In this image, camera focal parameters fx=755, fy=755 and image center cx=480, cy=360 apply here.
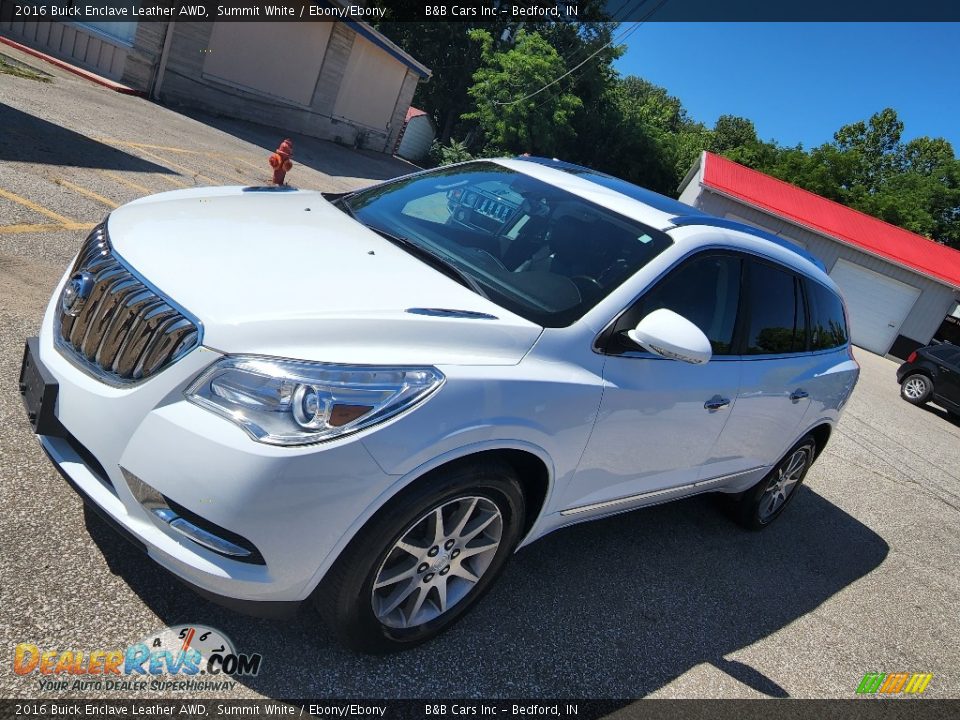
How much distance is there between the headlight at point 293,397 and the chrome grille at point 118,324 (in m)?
0.18

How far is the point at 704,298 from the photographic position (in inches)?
147

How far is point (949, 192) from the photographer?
46875 millimetres

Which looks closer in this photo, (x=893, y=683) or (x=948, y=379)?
(x=893, y=683)

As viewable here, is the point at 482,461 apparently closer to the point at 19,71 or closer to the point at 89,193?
the point at 89,193

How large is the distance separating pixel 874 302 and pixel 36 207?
2515 cm

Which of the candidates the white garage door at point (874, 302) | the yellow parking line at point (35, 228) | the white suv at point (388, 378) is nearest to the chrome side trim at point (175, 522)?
the white suv at point (388, 378)

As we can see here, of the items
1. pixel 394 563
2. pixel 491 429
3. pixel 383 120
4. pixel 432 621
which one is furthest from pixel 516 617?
pixel 383 120

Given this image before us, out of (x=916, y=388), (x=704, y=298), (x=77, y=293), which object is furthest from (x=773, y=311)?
(x=916, y=388)

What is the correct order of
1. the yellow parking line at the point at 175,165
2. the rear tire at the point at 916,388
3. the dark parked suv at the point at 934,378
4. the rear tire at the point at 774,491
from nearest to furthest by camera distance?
1. the rear tire at the point at 774,491
2. the yellow parking line at the point at 175,165
3. the dark parked suv at the point at 934,378
4. the rear tire at the point at 916,388

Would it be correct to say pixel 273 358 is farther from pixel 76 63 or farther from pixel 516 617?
pixel 76 63

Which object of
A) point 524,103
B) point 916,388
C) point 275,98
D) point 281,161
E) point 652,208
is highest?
point 524,103

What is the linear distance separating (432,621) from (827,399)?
3.35 meters

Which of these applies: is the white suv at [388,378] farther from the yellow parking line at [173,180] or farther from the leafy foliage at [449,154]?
the leafy foliage at [449,154]

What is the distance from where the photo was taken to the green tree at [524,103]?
33.3 metres
